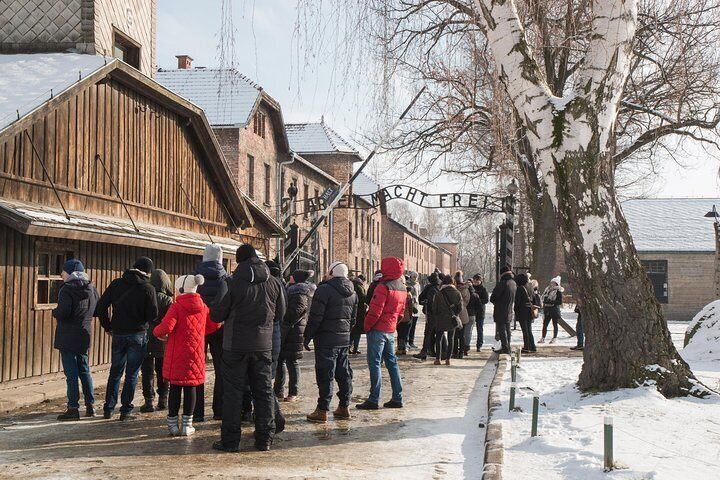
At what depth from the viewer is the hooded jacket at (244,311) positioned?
312 inches

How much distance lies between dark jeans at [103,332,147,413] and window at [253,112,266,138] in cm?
2210

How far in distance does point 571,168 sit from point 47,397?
25.6 ft

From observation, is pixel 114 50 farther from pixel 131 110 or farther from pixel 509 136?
pixel 509 136

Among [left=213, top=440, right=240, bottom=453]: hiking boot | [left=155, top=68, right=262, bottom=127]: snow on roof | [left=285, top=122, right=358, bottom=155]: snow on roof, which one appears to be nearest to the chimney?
[left=155, top=68, right=262, bottom=127]: snow on roof

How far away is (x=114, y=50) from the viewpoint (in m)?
18.2

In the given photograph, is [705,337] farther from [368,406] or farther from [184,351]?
[184,351]

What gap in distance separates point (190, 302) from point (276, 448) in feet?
5.95

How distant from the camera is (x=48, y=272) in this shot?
43.3ft

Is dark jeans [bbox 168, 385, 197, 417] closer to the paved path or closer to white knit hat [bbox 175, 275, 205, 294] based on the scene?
the paved path

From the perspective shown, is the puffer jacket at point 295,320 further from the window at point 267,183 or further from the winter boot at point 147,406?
the window at point 267,183

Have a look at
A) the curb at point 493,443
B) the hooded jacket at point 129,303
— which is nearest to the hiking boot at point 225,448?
the hooded jacket at point 129,303

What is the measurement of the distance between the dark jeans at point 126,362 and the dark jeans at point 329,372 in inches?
84.1

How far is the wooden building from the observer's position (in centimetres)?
1198

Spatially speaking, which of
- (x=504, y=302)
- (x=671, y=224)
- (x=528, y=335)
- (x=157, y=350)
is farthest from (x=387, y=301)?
(x=671, y=224)
